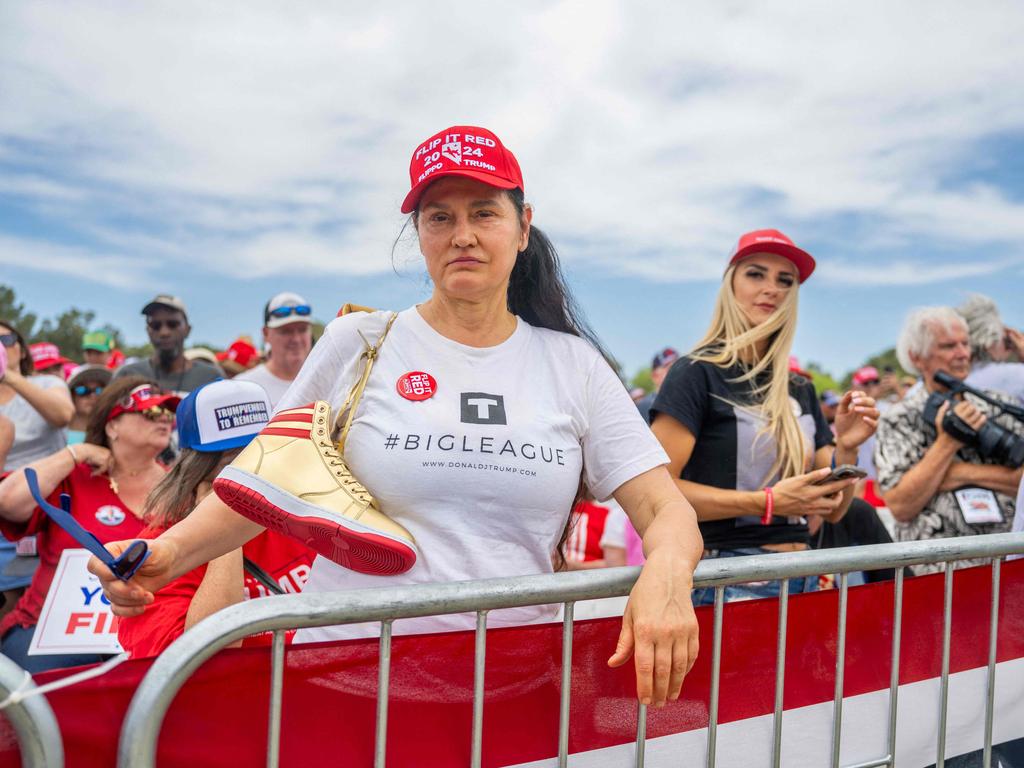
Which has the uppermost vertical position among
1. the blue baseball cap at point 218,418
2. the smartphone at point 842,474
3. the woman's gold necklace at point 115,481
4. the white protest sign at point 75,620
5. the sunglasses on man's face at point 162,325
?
the sunglasses on man's face at point 162,325

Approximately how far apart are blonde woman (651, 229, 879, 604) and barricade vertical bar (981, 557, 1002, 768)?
540 millimetres

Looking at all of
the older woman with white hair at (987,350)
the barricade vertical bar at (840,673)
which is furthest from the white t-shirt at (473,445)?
the older woman with white hair at (987,350)

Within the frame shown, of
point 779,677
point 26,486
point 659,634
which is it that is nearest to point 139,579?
point 659,634

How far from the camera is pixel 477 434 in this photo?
5.88 feet

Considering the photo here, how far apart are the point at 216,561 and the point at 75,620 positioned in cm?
124

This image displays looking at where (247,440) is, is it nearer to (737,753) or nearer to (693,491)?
(693,491)

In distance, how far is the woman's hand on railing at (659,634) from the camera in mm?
1561

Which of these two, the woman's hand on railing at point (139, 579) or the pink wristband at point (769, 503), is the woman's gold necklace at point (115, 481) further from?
the pink wristband at point (769, 503)

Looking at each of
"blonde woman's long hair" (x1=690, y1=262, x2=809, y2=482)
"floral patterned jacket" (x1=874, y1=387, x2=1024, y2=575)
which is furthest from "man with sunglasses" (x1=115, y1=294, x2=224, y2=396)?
"floral patterned jacket" (x1=874, y1=387, x2=1024, y2=575)

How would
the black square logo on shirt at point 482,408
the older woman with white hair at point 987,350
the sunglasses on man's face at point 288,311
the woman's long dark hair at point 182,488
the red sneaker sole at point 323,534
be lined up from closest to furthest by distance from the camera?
the red sneaker sole at point 323,534 < the black square logo on shirt at point 482,408 < the woman's long dark hair at point 182,488 < the older woman with white hair at point 987,350 < the sunglasses on man's face at point 288,311

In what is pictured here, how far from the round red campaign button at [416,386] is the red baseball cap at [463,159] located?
0.41 meters

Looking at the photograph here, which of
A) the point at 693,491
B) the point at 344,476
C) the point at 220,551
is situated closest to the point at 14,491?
the point at 220,551

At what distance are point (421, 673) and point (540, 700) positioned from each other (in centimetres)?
28

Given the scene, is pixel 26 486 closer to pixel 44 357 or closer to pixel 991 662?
pixel 991 662
